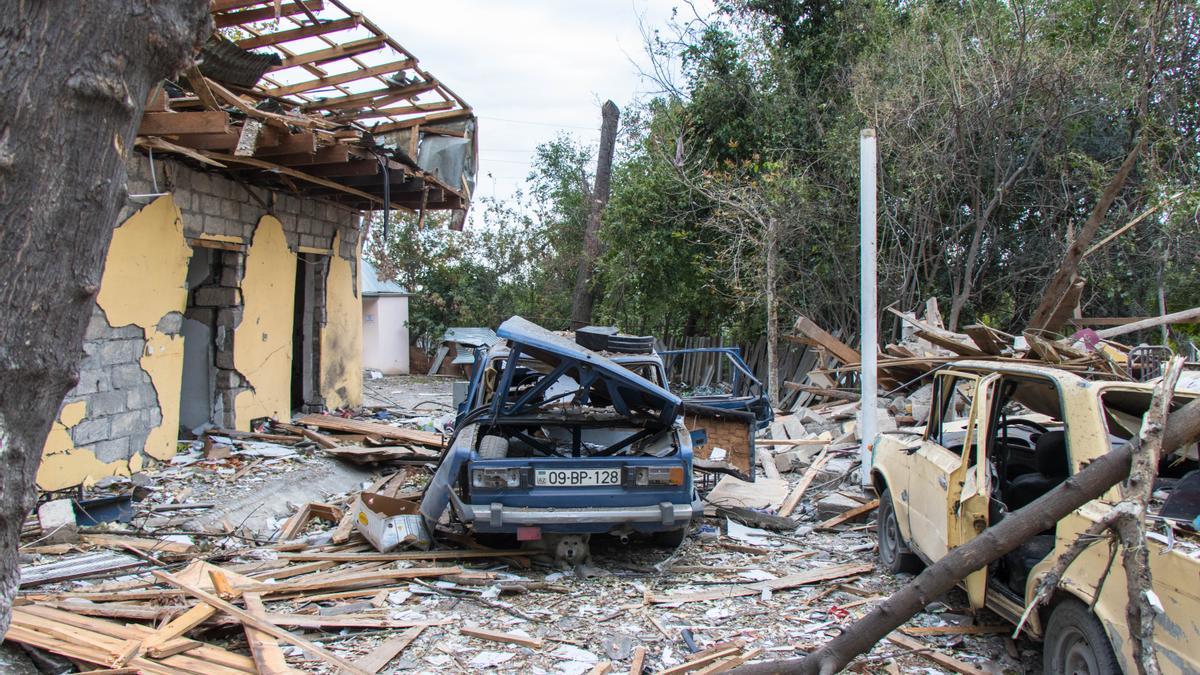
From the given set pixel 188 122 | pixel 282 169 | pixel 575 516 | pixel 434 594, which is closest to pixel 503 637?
pixel 434 594

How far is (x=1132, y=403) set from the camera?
455 cm

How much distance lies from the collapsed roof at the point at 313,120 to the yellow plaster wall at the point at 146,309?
930 mm

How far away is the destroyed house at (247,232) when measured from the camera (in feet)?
27.5

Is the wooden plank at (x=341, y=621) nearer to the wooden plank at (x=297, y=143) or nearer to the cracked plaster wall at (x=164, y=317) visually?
the cracked plaster wall at (x=164, y=317)

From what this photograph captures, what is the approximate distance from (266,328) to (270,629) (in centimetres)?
748

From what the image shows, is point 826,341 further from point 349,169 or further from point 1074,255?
point 349,169

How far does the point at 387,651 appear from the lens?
15.4 ft

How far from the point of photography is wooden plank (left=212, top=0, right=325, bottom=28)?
890 centimetres

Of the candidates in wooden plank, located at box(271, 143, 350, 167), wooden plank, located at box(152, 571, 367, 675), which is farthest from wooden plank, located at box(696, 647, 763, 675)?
wooden plank, located at box(271, 143, 350, 167)

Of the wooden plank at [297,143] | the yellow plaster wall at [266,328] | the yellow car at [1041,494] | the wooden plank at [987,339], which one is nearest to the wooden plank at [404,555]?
the yellow car at [1041,494]

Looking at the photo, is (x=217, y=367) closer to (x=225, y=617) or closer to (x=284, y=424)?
(x=284, y=424)

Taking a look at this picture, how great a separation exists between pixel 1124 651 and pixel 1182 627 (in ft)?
0.87

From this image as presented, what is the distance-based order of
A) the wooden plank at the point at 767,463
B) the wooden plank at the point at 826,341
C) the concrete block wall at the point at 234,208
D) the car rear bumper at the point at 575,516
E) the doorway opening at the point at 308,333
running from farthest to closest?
the doorway opening at the point at 308,333 < the wooden plank at the point at 826,341 < the wooden plank at the point at 767,463 < the concrete block wall at the point at 234,208 < the car rear bumper at the point at 575,516

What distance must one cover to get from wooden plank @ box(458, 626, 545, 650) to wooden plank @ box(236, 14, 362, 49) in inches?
286
